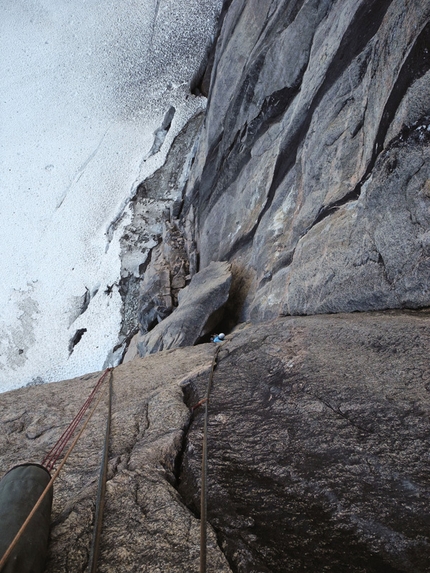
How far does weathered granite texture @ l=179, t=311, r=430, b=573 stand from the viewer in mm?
1339

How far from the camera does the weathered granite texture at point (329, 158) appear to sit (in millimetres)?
2611

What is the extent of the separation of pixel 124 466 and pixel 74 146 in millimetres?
12541

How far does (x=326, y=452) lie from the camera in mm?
1827

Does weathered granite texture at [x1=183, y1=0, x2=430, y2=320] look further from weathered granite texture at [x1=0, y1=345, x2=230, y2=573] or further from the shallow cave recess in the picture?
the shallow cave recess

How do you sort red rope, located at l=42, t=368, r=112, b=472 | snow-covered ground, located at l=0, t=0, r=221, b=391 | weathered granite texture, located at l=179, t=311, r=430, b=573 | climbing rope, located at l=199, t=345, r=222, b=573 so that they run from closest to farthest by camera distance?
climbing rope, located at l=199, t=345, r=222, b=573, weathered granite texture, located at l=179, t=311, r=430, b=573, red rope, located at l=42, t=368, r=112, b=472, snow-covered ground, located at l=0, t=0, r=221, b=391

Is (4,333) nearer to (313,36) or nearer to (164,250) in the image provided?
(164,250)

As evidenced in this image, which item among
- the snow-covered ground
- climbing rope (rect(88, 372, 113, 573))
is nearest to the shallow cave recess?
the snow-covered ground

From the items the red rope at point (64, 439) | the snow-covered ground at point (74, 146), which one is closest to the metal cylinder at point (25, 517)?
the red rope at point (64, 439)

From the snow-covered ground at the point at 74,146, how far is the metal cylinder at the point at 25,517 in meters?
8.00

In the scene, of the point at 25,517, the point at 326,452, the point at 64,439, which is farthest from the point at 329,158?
the point at 25,517

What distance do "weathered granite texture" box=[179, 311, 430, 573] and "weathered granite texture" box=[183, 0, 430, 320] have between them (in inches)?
21.4

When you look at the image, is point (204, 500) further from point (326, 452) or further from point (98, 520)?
point (326, 452)

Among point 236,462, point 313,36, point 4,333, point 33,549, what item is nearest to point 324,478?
point 236,462

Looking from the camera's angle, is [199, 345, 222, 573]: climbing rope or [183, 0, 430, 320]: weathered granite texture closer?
[199, 345, 222, 573]: climbing rope
